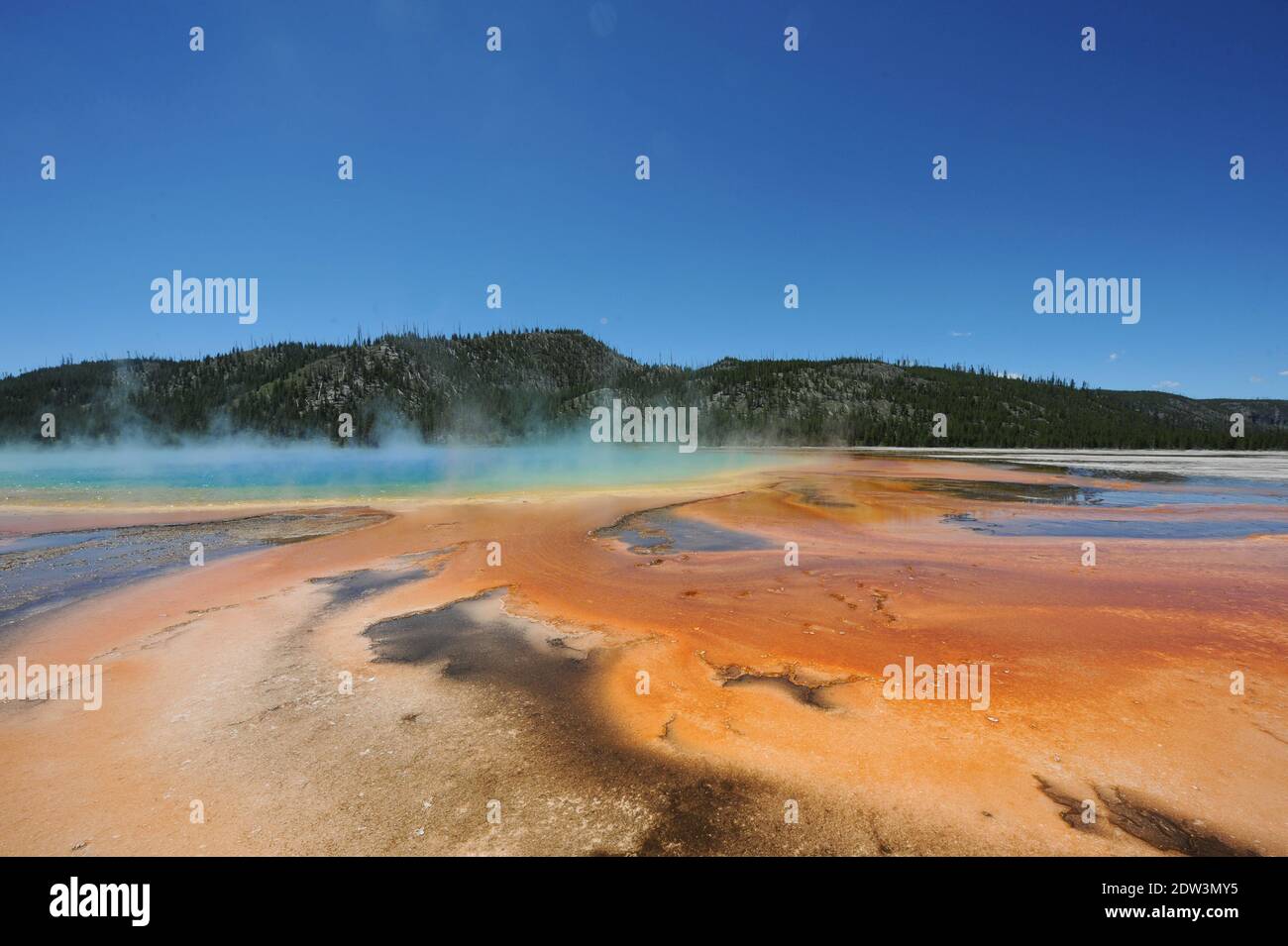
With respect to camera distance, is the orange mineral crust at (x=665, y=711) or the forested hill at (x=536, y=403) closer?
the orange mineral crust at (x=665, y=711)

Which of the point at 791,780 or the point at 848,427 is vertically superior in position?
the point at 848,427

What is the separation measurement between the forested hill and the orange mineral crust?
92622 millimetres

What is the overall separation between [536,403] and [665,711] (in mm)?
145001

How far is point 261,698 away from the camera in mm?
6668

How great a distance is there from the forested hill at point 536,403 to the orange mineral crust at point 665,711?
9262 cm

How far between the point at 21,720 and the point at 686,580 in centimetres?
968

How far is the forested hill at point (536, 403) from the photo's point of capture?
110812mm

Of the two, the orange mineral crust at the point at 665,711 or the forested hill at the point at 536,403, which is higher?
the forested hill at the point at 536,403

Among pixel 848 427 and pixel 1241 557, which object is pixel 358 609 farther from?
pixel 848 427

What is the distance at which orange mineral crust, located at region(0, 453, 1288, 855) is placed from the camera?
14.4 ft

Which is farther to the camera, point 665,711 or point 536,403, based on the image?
point 536,403

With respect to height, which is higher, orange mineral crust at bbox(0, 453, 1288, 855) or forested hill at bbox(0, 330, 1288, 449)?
forested hill at bbox(0, 330, 1288, 449)

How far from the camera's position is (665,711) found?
636 centimetres
